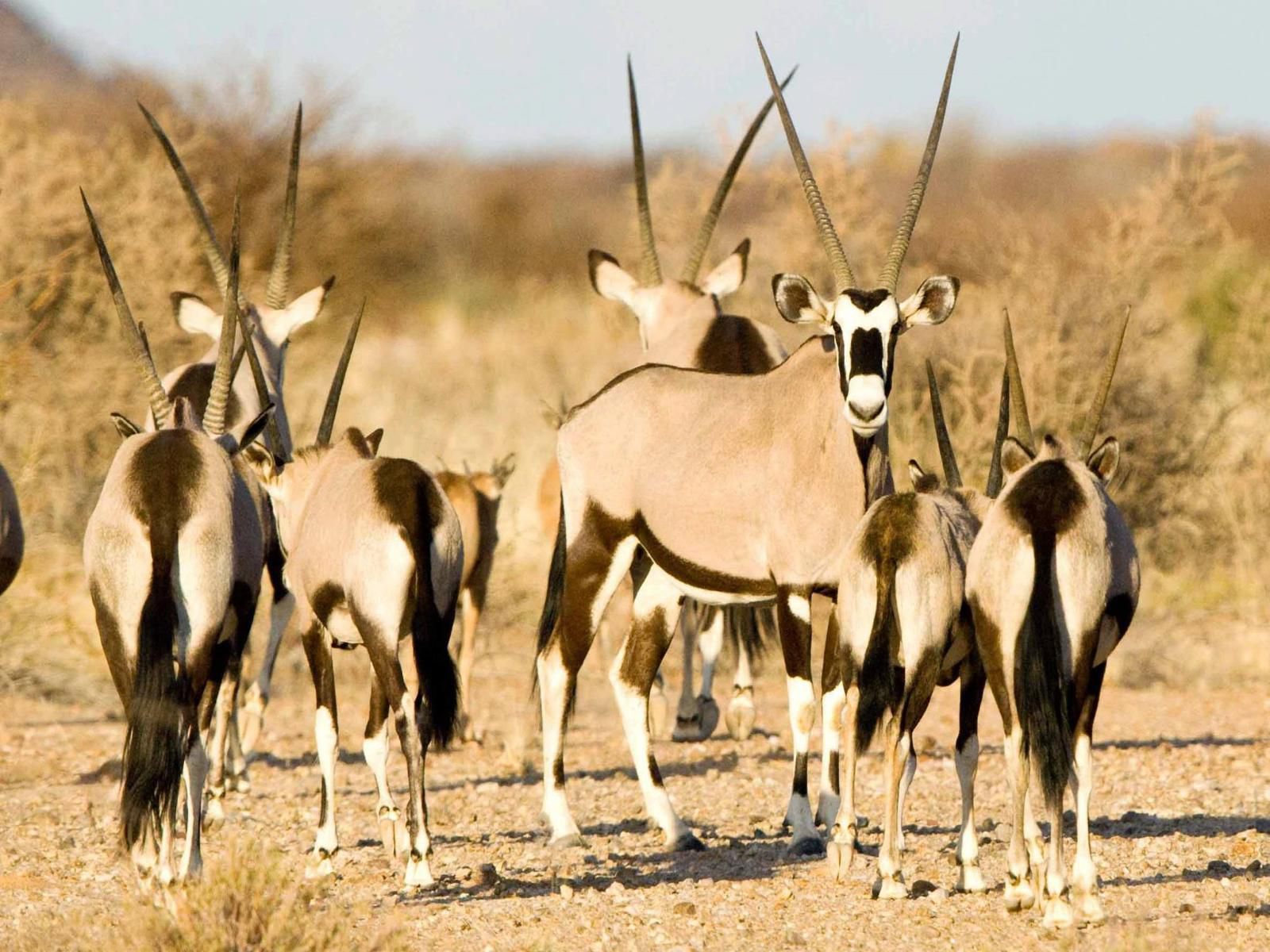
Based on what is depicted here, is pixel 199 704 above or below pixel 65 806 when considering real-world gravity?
above

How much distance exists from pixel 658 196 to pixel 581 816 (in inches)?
503

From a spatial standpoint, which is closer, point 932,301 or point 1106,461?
point 1106,461

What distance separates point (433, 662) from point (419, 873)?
34.1 inches

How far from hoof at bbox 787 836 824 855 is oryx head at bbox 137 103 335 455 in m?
4.14

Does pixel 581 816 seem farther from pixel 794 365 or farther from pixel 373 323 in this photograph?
pixel 373 323

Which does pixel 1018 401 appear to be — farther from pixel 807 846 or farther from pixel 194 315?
pixel 194 315

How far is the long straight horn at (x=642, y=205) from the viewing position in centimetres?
1315

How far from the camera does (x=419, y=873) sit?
7.85 metres

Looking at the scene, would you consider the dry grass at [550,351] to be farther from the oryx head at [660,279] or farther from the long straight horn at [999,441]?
the long straight horn at [999,441]

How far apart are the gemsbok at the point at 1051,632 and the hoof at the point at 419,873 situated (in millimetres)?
2254

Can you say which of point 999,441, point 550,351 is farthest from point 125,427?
point 550,351

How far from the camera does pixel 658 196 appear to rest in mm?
22062

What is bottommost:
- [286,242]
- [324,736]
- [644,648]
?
[324,736]

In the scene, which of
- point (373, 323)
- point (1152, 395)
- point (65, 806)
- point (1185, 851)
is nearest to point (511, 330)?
point (373, 323)
